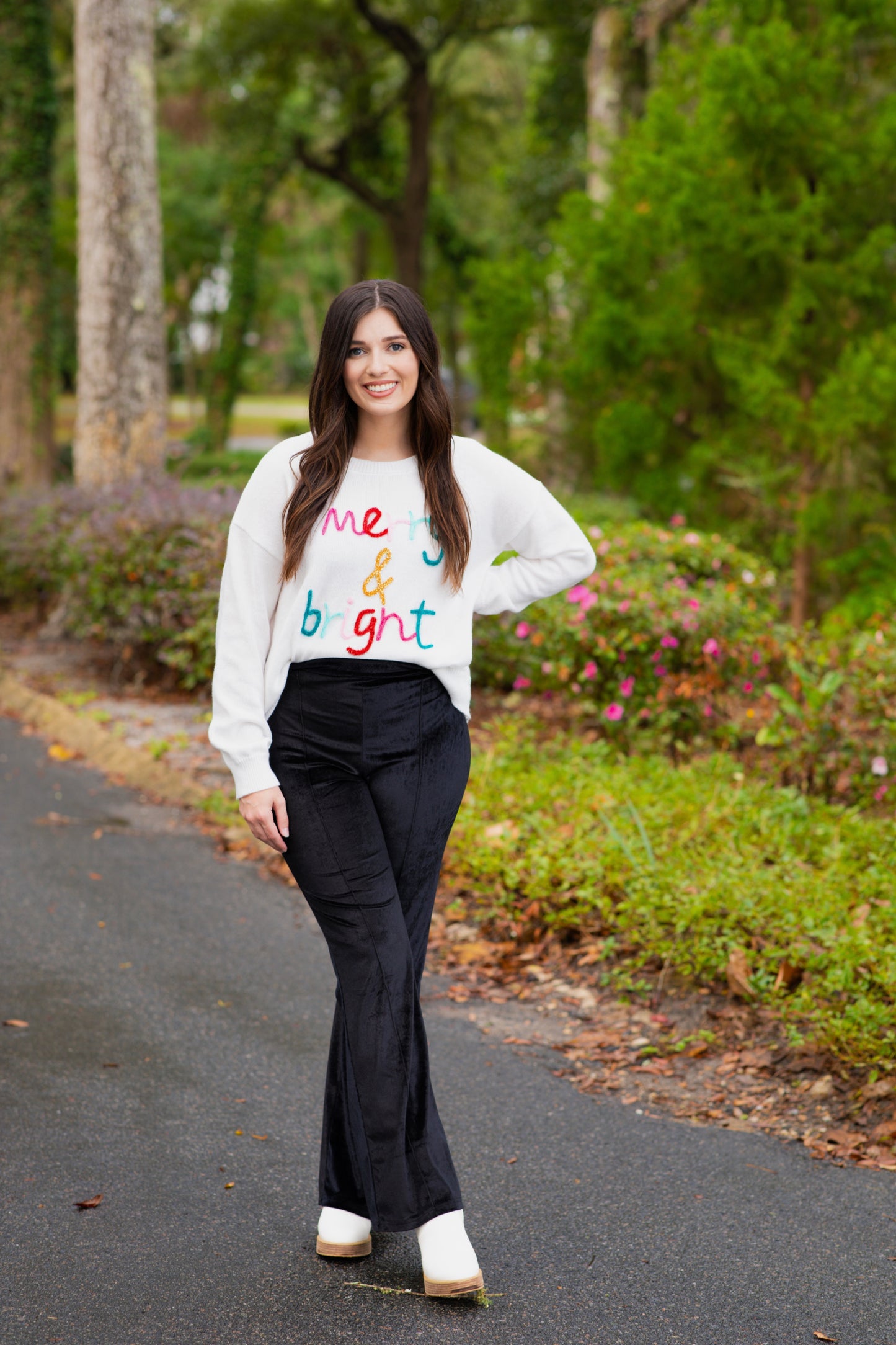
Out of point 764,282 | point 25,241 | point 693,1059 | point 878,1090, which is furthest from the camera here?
point 25,241

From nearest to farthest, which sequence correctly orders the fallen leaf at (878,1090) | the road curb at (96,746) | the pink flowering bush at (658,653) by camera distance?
the fallen leaf at (878,1090) < the pink flowering bush at (658,653) < the road curb at (96,746)

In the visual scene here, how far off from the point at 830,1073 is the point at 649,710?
2.82 metres

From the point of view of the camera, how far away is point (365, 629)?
2545 millimetres

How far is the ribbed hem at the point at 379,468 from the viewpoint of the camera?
2619mm

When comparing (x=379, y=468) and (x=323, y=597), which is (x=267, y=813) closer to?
(x=323, y=597)

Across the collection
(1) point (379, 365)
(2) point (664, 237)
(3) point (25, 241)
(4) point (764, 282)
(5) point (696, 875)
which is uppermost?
(3) point (25, 241)

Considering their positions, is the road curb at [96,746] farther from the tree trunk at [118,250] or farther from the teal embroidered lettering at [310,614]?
the teal embroidered lettering at [310,614]

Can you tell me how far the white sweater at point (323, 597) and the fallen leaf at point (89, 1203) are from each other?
121 cm

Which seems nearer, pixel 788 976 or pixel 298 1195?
pixel 298 1195

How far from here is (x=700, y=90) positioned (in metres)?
9.63

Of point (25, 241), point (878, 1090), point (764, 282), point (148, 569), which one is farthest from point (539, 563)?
point (25, 241)

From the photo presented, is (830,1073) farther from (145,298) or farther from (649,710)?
(145,298)

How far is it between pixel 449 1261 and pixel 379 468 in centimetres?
166

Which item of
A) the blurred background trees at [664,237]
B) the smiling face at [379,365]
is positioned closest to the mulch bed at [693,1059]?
the smiling face at [379,365]
